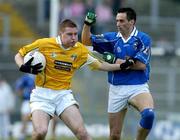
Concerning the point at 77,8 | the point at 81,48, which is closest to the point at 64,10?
the point at 77,8

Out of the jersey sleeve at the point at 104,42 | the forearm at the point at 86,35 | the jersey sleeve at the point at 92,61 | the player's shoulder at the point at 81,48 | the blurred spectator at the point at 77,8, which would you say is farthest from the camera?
the blurred spectator at the point at 77,8

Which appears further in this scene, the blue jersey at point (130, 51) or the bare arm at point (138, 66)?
the blue jersey at point (130, 51)

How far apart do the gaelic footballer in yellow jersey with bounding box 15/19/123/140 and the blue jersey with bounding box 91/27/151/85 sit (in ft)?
2.11

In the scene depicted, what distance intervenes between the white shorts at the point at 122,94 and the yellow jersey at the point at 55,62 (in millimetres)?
983

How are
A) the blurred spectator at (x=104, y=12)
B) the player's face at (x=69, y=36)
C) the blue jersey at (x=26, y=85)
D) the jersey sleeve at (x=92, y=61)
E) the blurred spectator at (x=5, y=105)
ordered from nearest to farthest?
the player's face at (x=69, y=36) → the jersey sleeve at (x=92, y=61) → the blue jersey at (x=26, y=85) → the blurred spectator at (x=5, y=105) → the blurred spectator at (x=104, y=12)

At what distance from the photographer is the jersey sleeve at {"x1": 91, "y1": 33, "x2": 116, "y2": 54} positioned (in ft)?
50.7

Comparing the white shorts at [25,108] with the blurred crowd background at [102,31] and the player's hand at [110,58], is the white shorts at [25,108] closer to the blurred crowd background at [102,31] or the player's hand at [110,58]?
the blurred crowd background at [102,31]

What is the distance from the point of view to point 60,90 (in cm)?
1478

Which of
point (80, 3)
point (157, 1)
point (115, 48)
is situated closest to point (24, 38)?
point (80, 3)

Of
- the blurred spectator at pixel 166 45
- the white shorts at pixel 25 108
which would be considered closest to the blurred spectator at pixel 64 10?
the blurred spectator at pixel 166 45

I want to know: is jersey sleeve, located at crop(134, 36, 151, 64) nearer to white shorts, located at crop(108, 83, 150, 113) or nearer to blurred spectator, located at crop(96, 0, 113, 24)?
white shorts, located at crop(108, 83, 150, 113)

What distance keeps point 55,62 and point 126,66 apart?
1.15 meters

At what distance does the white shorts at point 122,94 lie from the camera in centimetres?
1530

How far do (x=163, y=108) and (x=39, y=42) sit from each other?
37.9ft
